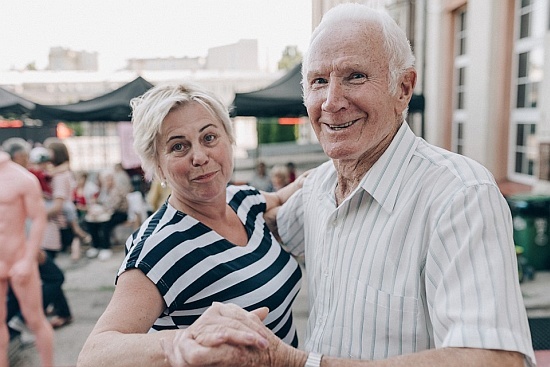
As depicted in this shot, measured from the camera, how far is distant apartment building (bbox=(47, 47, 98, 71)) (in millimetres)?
18219

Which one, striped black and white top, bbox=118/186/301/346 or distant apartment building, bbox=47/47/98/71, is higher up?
distant apartment building, bbox=47/47/98/71

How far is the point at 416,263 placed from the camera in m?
1.07

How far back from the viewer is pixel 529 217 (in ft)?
16.6

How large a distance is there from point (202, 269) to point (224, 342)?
0.50 m

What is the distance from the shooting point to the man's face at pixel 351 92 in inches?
46.0

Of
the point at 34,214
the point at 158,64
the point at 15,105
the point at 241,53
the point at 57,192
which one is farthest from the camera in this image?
the point at 158,64

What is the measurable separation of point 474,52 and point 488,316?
22.3 feet

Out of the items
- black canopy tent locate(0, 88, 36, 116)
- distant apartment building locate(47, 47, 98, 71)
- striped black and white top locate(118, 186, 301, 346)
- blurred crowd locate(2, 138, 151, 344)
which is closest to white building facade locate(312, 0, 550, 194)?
striped black and white top locate(118, 186, 301, 346)

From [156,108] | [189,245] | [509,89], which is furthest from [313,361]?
[509,89]

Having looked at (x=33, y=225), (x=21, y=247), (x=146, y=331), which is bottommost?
(x=21, y=247)

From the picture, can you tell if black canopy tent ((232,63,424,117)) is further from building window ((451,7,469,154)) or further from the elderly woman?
the elderly woman

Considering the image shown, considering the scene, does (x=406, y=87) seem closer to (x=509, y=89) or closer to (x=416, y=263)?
(x=416, y=263)

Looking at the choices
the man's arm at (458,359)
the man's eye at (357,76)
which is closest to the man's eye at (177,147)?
the man's eye at (357,76)

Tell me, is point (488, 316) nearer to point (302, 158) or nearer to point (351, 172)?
point (351, 172)
